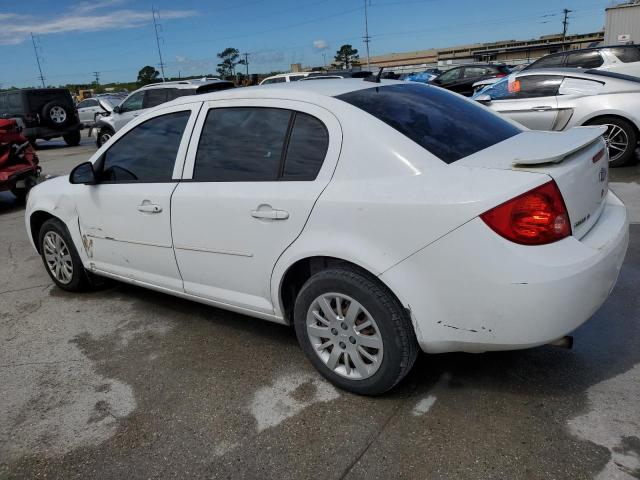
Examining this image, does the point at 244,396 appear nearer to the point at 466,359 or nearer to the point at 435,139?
the point at 466,359

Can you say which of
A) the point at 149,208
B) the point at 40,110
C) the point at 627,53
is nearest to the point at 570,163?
the point at 149,208

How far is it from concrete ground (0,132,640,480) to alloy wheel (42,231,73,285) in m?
0.75

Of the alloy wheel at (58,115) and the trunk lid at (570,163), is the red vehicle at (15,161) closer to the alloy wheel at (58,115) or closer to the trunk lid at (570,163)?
the trunk lid at (570,163)

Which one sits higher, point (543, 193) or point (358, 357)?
point (543, 193)

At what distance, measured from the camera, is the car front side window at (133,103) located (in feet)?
45.0

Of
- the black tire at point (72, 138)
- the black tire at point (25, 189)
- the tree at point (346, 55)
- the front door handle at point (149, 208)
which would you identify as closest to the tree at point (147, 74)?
the tree at point (346, 55)

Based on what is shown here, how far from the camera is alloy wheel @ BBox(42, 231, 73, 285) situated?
4.48m

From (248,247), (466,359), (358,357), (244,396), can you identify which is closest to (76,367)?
(244,396)

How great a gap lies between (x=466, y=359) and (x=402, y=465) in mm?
974

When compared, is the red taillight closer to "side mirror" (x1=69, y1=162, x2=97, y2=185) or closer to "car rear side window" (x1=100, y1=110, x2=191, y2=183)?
"car rear side window" (x1=100, y1=110, x2=191, y2=183)

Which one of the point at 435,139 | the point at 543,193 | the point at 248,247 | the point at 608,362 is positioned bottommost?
the point at 608,362

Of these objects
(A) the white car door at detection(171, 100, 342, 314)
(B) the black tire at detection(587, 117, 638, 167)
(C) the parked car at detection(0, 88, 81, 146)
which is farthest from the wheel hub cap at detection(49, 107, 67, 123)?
(A) the white car door at detection(171, 100, 342, 314)

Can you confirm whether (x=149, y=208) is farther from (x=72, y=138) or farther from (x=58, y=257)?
(x=72, y=138)

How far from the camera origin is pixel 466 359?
3135mm
